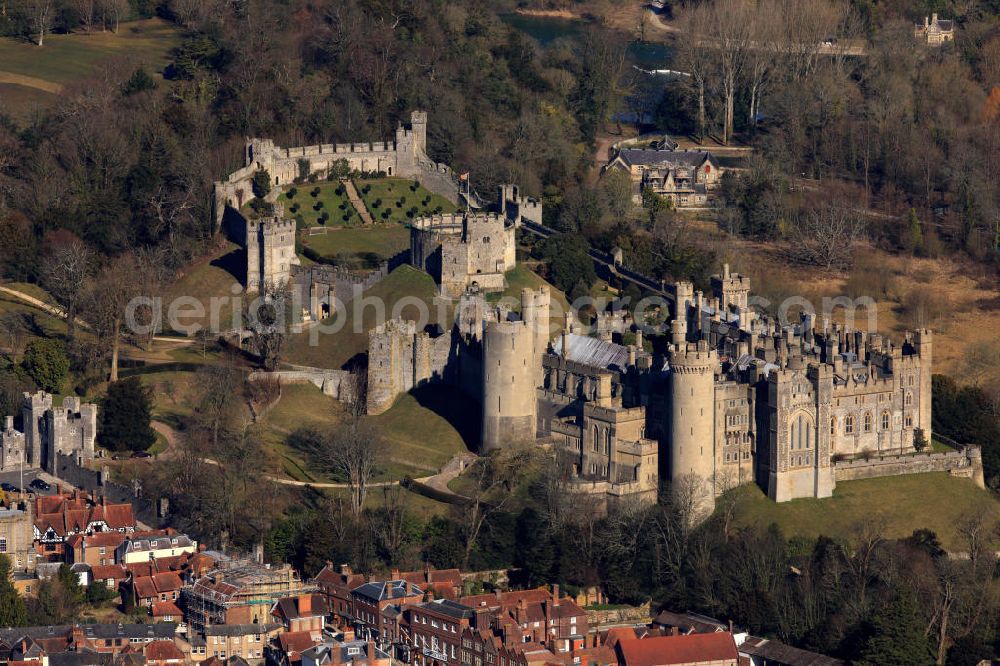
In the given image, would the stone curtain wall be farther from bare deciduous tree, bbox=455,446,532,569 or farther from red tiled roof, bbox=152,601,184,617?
red tiled roof, bbox=152,601,184,617

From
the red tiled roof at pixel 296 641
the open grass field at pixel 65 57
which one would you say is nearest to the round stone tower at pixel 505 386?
the red tiled roof at pixel 296 641

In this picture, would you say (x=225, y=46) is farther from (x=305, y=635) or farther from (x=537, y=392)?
(x=305, y=635)

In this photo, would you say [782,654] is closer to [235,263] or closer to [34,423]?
[34,423]

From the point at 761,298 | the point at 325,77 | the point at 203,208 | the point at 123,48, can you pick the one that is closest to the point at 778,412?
the point at 761,298

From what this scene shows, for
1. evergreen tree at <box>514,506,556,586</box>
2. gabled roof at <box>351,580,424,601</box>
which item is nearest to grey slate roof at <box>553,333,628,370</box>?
evergreen tree at <box>514,506,556,586</box>

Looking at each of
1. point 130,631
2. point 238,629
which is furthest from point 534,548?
point 130,631
